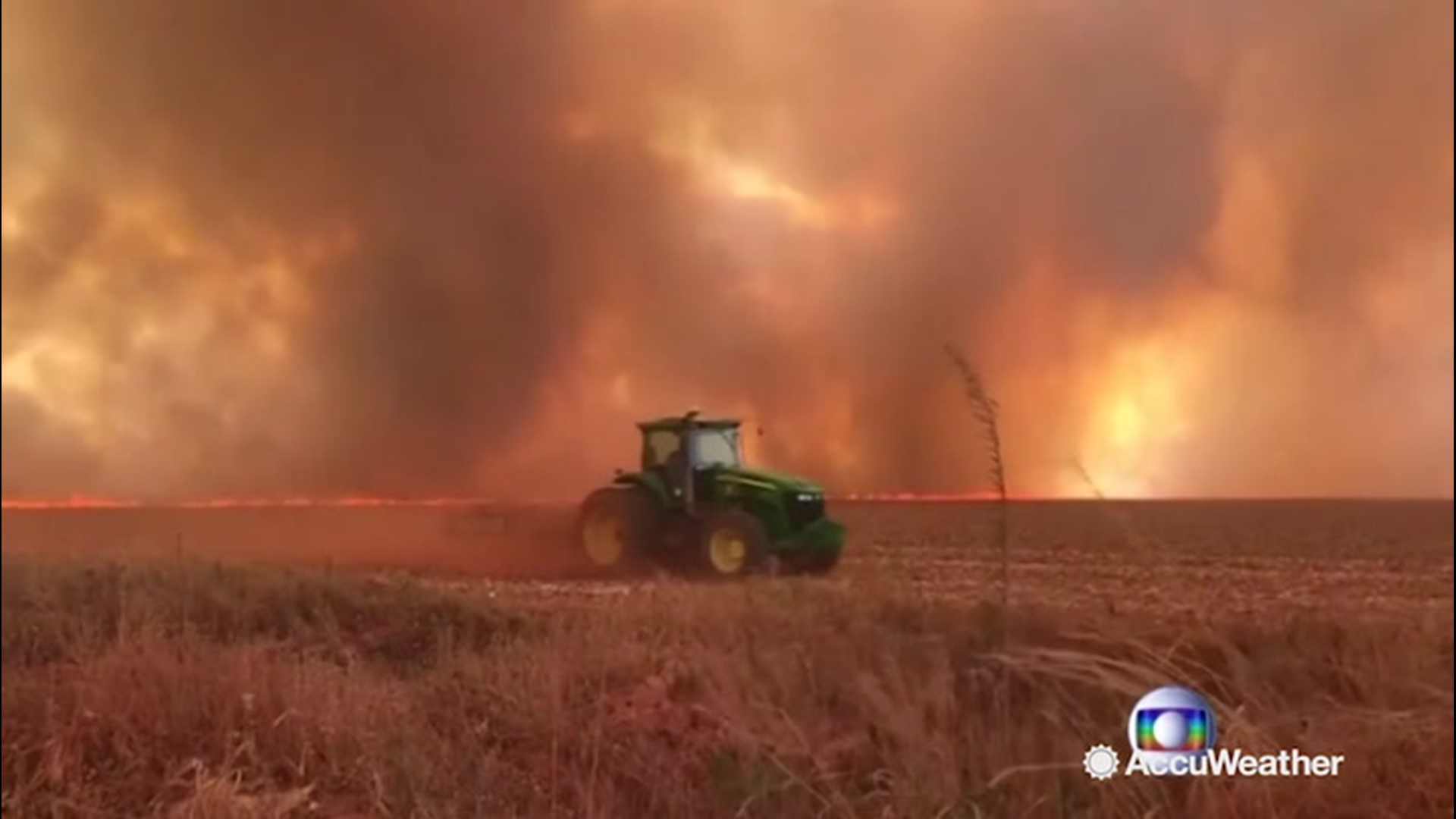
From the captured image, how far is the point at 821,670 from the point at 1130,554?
0.43 m

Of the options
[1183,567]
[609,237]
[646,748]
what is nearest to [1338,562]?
[1183,567]

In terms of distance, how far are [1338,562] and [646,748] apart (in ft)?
3.00

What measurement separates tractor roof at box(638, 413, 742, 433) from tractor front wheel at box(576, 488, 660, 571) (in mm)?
104

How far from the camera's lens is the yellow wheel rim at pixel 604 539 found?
6.13ft

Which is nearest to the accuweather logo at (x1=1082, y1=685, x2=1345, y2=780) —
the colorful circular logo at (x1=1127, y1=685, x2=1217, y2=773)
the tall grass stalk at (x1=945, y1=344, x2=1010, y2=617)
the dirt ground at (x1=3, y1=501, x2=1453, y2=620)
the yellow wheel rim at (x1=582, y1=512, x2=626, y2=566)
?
the colorful circular logo at (x1=1127, y1=685, x2=1217, y2=773)

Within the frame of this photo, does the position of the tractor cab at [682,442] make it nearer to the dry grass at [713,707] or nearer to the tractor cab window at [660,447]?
the tractor cab window at [660,447]

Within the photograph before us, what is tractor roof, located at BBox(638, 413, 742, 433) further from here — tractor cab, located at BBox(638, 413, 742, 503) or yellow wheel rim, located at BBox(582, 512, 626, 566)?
yellow wheel rim, located at BBox(582, 512, 626, 566)

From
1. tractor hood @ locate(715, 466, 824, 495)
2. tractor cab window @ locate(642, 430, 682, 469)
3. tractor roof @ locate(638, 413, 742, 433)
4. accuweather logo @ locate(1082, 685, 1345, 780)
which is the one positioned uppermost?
tractor roof @ locate(638, 413, 742, 433)

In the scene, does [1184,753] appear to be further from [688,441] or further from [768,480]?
[688,441]

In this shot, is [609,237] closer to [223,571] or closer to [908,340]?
[908,340]

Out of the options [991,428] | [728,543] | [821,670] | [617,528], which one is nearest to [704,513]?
[728,543]

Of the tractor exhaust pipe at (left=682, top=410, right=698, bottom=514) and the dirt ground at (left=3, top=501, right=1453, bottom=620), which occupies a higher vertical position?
the tractor exhaust pipe at (left=682, top=410, right=698, bottom=514)

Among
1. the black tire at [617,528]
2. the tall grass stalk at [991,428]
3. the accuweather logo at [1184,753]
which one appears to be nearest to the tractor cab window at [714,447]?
the black tire at [617,528]

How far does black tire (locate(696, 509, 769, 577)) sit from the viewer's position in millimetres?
1988
